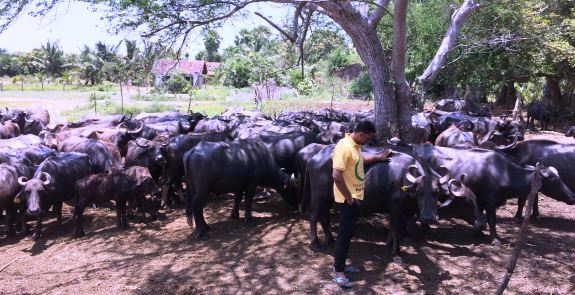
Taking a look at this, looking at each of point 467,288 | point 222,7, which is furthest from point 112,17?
point 467,288

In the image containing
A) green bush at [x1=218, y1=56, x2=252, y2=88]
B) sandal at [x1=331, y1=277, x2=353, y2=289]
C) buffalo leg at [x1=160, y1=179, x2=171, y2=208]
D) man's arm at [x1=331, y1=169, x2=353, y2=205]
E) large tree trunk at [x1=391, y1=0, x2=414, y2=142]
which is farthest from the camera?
green bush at [x1=218, y1=56, x2=252, y2=88]

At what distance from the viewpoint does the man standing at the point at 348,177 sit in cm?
569

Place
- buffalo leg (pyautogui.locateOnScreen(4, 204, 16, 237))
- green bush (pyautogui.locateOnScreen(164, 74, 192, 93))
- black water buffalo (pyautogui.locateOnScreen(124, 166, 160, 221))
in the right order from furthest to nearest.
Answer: green bush (pyautogui.locateOnScreen(164, 74, 192, 93)), black water buffalo (pyautogui.locateOnScreen(124, 166, 160, 221)), buffalo leg (pyautogui.locateOnScreen(4, 204, 16, 237))

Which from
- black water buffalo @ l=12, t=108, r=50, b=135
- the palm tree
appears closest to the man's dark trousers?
black water buffalo @ l=12, t=108, r=50, b=135

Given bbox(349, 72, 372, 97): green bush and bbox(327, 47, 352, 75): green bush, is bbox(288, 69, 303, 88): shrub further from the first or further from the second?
bbox(327, 47, 352, 75): green bush

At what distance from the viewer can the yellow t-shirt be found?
5.69m

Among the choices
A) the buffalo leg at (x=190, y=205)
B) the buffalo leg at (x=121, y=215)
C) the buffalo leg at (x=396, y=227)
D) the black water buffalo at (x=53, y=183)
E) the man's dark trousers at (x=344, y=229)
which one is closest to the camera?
the man's dark trousers at (x=344, y=229)

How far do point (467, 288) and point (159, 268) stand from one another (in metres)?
4.16

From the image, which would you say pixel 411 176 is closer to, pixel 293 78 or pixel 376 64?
pixel 376 64

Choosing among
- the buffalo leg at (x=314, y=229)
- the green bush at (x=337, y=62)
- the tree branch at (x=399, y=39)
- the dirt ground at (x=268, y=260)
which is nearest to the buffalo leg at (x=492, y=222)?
the dirt ground at (x=268, y=260)

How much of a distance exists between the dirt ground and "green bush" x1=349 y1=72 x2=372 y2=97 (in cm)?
3428

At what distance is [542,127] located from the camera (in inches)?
955

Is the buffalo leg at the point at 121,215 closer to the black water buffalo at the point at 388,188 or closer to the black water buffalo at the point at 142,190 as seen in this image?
the black water buffalo at the point at 142,190

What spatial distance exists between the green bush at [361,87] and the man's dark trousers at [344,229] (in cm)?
3637
